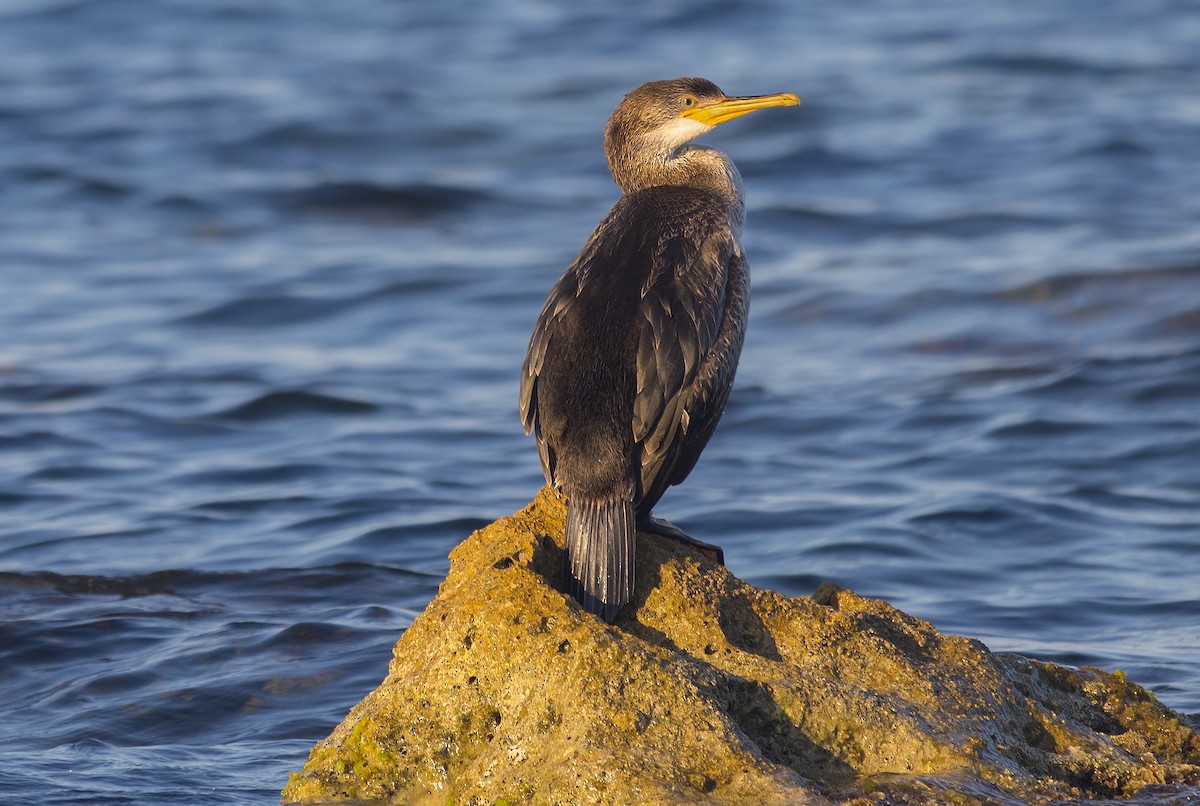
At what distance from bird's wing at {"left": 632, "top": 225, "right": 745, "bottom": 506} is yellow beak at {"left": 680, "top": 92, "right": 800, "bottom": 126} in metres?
0.85

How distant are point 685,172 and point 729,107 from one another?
0.36 meters

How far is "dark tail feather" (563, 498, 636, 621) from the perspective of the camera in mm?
4289

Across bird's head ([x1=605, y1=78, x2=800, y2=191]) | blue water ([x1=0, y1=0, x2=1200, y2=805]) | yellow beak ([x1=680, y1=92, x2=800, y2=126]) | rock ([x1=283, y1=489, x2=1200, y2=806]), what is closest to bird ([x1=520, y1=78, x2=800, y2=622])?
rock ([x1=283, y1=489, x2=1200, y2=806])

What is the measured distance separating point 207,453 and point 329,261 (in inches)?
163

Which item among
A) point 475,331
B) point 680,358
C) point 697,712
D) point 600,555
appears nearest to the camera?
point 697,712

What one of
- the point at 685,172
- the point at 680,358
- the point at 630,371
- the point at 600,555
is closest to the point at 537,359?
the point at 630,371

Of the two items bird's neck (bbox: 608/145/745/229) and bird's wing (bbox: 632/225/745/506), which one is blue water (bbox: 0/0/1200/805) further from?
bird's neck (bbox: 608/145/745/229)

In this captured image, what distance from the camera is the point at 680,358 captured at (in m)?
4.84

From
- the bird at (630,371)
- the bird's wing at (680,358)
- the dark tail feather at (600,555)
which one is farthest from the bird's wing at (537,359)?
the dark tail feather at (600,555)

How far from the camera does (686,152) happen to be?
5.86m

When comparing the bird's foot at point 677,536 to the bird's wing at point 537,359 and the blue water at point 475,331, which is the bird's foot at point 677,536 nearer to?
the bird's wing at point 537,359

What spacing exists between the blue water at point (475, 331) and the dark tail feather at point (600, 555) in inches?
47.8

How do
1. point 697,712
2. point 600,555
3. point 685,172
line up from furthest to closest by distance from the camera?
1. point 685,172
2. point 600,555
3. point 697,712

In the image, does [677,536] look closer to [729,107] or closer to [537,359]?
[537,359]
